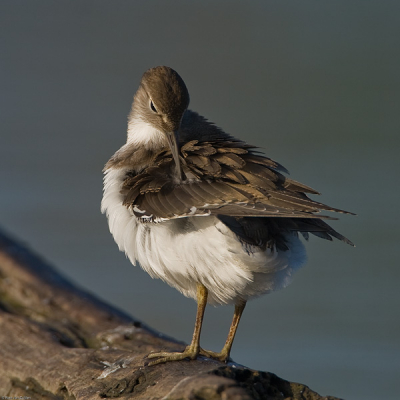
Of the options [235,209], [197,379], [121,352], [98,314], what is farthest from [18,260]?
[197,379]

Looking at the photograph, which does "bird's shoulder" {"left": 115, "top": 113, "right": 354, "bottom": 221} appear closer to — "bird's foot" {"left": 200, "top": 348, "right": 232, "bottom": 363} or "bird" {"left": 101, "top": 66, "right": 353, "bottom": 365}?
"bird" {"left": 101, "top": 66, "right": 353, "bottom": 365}

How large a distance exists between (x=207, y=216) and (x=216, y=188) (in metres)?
0.23

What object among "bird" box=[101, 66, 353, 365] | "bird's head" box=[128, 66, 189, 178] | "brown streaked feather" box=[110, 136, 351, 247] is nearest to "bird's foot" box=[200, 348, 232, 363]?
"bird" box=[101, 66, 353, 365]

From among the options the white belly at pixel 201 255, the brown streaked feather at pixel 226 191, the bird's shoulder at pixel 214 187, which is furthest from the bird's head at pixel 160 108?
the white belly at pixel 201 255

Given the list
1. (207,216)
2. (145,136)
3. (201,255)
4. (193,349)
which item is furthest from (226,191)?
(145,136)

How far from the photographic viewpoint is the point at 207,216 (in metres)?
5.49

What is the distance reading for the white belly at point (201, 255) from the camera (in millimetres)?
5527

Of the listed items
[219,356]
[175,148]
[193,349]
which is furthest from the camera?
[219,356]

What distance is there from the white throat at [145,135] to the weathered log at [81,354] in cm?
169

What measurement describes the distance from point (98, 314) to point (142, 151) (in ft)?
5.50

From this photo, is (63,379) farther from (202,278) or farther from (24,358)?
(202,278)

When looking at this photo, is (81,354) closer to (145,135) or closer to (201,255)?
(201,255)

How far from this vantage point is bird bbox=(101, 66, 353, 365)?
542cm

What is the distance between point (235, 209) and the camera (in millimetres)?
5211
